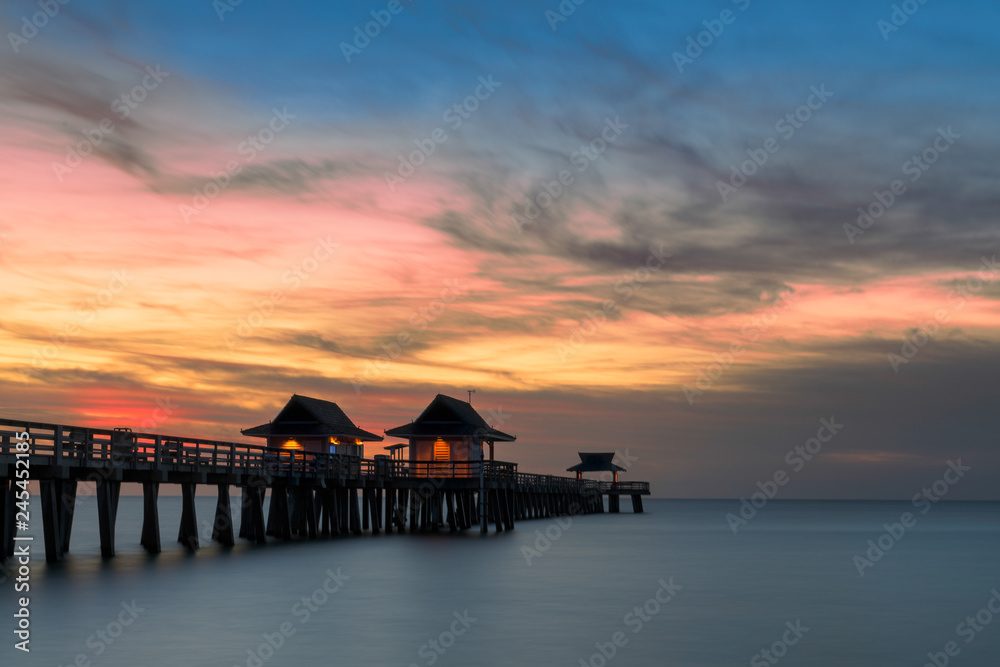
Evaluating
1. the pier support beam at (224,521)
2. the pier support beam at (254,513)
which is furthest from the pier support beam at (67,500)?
the pier support beam at (254,513)

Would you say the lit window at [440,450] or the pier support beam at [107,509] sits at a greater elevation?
the lit window at [440,450]

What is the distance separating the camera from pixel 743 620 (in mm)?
27953

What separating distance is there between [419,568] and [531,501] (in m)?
42.9

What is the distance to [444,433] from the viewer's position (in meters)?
61.1

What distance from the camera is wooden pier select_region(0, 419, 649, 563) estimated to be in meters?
31.6

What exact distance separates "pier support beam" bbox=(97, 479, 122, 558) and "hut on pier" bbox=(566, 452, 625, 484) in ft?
257

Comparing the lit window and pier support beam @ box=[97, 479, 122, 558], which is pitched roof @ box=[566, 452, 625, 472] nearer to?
the lit window

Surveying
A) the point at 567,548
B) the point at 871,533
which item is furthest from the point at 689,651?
the point at 871,533

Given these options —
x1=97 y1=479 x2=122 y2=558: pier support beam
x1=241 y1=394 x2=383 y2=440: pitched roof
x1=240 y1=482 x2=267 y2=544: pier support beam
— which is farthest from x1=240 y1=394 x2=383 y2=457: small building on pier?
x1=97 y1=479 x2=122 y2=558: pier support beam

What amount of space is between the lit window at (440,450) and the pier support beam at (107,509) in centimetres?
2565

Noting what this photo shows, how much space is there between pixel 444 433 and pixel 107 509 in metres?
→ 27.4

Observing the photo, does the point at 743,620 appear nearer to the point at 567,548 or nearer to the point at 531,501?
the point at 567,548

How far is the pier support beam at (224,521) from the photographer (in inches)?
1660

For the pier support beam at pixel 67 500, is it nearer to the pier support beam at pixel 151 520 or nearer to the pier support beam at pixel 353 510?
the pier support beam at pixel 151 520
